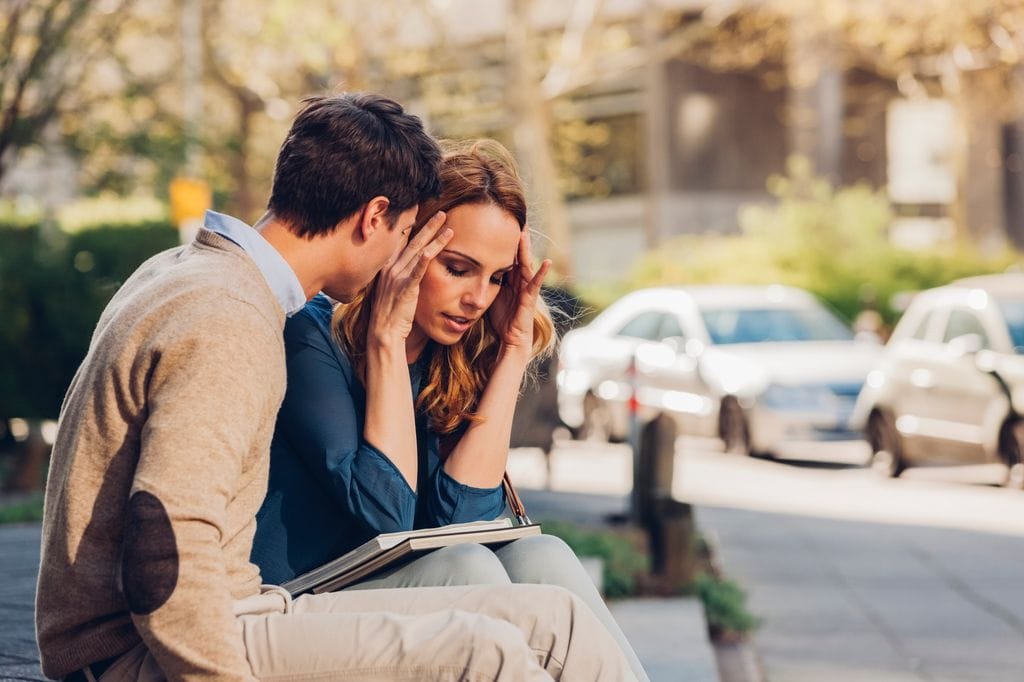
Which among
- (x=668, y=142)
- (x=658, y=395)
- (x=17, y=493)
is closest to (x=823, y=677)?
(x=17, y=493)

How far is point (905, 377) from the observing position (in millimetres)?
14164

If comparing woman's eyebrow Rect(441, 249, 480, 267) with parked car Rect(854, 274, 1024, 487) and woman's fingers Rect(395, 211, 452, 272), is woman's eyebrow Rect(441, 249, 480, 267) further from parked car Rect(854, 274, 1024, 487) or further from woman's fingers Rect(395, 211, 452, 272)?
parked car Rect(854, 274, 1024, 487)

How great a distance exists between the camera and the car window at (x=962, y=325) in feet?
44.5

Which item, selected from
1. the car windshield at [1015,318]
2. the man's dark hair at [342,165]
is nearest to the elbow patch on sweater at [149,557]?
the man's dark hair at [342,165]

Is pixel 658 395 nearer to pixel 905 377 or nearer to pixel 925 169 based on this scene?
pixel 905 377

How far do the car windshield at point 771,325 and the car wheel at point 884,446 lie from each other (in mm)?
1932

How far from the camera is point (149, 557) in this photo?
2482mm

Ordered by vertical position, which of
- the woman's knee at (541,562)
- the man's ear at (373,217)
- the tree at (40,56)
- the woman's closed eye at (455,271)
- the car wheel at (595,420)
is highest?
the tree at (40,56)

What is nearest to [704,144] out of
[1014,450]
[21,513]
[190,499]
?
[1014,450]

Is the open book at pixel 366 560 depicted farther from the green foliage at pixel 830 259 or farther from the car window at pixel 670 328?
the green foliage at pixel 830 259

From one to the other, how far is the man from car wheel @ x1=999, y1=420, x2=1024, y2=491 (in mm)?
10508

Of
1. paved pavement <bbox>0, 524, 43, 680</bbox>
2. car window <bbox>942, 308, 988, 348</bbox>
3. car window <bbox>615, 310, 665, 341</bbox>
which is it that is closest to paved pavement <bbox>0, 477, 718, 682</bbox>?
paved pavement <bbox>0, 524, 43, 680</bbox>

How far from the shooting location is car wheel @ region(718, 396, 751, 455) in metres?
15.3

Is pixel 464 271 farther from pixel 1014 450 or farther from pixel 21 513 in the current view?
pixel 1014 450
